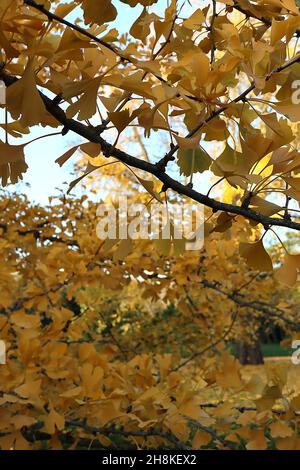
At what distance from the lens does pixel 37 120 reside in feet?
2.06

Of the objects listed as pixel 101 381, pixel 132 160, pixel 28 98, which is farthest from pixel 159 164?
pixel 101 381

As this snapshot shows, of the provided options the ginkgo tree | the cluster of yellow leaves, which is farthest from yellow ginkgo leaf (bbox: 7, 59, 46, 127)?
the cluster of yellow leaves

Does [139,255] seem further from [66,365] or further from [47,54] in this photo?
[47,54]

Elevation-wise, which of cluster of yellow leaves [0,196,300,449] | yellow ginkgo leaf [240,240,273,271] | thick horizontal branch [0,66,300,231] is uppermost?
thick horizontal branch [0,66,300,231]

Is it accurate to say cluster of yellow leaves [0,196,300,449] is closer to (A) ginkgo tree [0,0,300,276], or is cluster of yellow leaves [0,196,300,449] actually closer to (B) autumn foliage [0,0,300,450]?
(B) autumn foliage [0,0,300,450]

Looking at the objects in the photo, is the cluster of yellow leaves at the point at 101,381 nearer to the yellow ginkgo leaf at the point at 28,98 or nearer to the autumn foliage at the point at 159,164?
the autumn foliage at the point at 159,164

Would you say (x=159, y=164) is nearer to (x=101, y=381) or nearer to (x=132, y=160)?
(x=132, y=160)

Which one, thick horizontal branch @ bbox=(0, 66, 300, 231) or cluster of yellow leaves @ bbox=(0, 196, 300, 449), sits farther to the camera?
cluster of yellow leaves @ bbox=(0, 196, 300, 449)

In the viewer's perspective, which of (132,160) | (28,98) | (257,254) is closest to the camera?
(28,98)

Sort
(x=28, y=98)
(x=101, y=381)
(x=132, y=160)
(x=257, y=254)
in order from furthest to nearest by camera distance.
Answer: (x=101, y=381)
(x=257, y=254)
(x=132, y=160)
(x=28, y=98)

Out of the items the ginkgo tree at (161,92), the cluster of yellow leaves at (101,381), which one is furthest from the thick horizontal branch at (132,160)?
the cluster of yellow leaves at (101,381)

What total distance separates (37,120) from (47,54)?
0.28 feet
